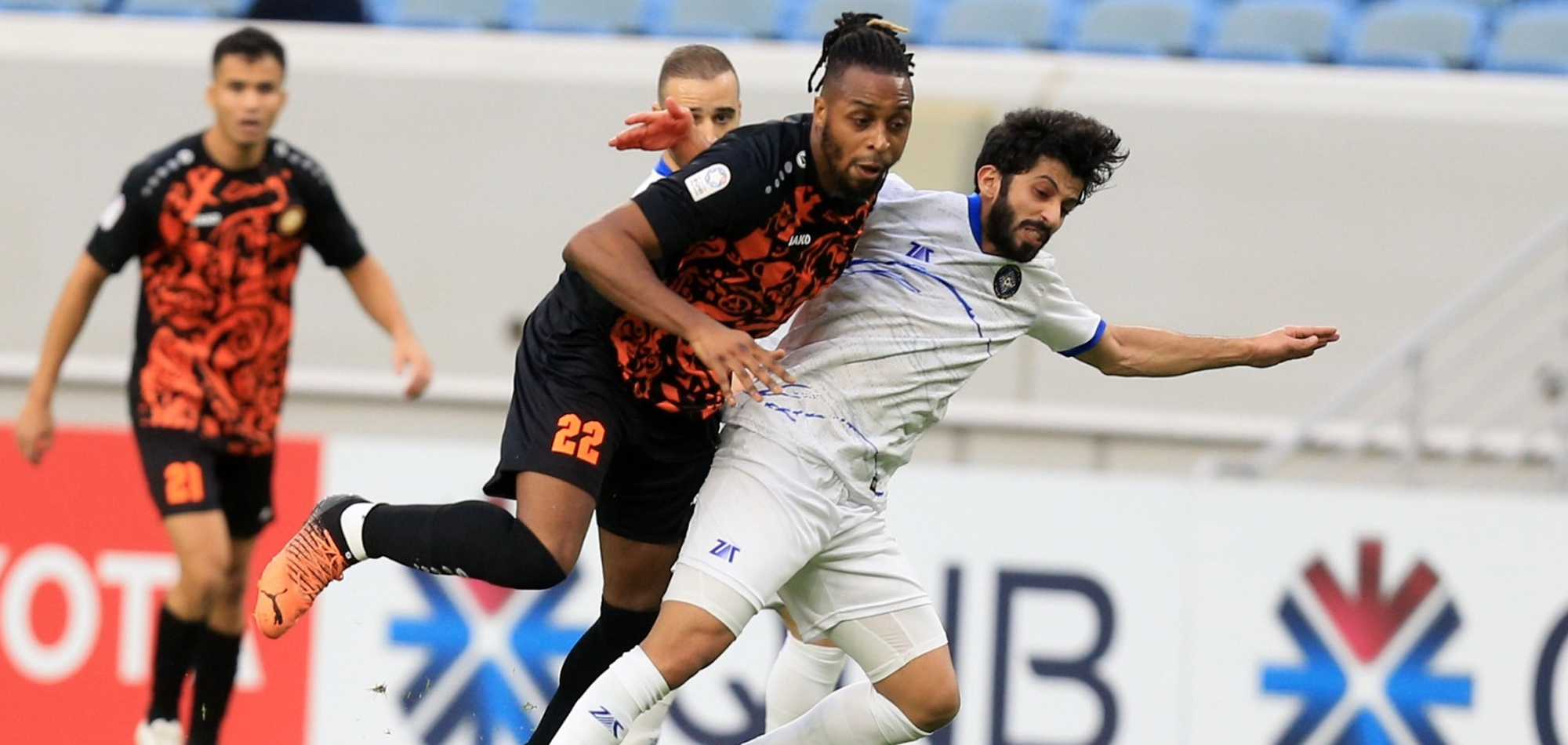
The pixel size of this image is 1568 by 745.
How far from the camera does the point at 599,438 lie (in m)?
4.72

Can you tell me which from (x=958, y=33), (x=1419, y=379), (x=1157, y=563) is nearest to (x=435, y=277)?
(x=958, y=33)

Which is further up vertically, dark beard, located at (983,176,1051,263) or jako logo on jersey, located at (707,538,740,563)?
dark beard, located at (983,176,1051,263)

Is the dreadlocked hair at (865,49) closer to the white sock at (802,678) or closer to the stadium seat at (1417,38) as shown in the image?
the white sock at (802,678)

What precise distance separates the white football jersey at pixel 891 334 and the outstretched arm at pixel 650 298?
0.54 metres

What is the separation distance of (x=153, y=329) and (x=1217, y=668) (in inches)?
162

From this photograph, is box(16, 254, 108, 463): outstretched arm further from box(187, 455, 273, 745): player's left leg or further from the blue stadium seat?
Result: the blue stadium seat

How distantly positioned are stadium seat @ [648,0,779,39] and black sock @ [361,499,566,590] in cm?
578

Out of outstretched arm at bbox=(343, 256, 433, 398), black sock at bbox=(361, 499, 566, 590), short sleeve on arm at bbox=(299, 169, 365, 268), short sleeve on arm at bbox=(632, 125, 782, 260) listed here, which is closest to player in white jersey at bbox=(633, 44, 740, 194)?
short sleeve on arm at bbox=(632, 125, 782, 260)

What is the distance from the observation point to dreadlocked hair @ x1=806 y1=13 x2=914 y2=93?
4.39m

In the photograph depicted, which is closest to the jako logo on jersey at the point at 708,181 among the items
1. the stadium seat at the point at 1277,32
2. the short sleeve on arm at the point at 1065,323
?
the short sleeve on arm at the point at 1065,323

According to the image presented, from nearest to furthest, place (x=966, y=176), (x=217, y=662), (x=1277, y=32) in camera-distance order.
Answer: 1. (x=217, y=662)
2. (x=966, y=176)
3. (x=1277, y=32)

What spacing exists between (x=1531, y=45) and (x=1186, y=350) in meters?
5.87

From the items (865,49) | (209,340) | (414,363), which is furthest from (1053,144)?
(209,340)

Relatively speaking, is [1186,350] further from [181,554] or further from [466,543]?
[181,554]
